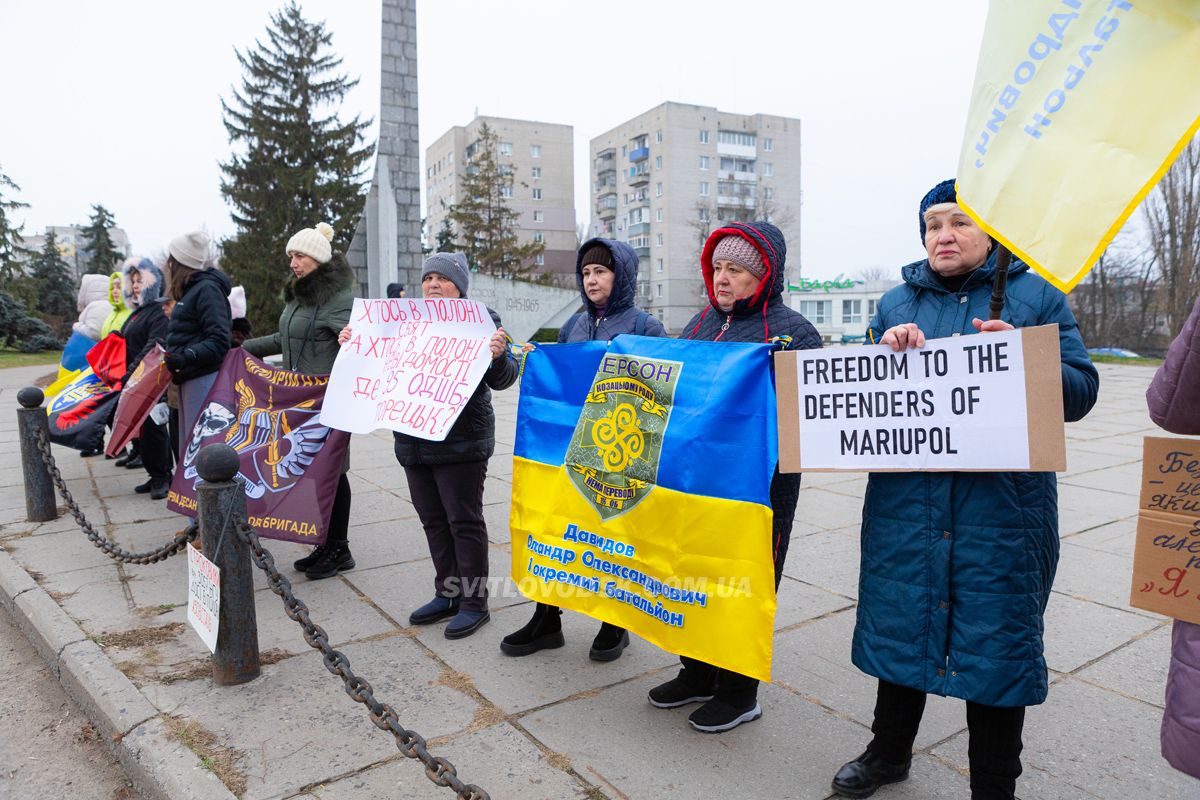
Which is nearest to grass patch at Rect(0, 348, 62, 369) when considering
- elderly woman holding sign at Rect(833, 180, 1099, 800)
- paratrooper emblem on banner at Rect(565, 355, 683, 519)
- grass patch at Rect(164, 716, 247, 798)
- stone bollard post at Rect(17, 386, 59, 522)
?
stone bollard post at Rect(17, 386, 59, 522)

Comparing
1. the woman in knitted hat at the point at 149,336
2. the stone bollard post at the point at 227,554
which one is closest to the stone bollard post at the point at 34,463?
the woman in knitted hat at the point at 149,336

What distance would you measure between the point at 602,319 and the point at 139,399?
13.1 ft

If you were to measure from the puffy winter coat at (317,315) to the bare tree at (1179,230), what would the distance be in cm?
4089

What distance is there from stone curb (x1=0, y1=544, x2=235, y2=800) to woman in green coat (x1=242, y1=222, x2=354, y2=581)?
1.31 metres

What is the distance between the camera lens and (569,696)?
341 centimetres

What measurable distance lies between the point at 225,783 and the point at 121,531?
403cm

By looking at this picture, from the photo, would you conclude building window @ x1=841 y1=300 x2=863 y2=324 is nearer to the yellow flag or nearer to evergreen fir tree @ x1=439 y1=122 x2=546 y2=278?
evergreen fir tree @ x1=439 y1=122 x2=546 y2=278

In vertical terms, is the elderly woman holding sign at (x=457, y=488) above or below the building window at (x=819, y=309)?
below

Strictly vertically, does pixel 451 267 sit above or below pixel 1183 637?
above

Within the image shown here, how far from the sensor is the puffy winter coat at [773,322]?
302cm

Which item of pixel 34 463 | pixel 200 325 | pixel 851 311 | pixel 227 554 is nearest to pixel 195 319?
pixel 200 325

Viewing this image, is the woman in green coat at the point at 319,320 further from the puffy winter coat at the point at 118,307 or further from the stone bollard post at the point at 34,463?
the puffy winter coat at the point at 118,307

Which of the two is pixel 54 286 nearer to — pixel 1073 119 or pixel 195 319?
pixel 195 319

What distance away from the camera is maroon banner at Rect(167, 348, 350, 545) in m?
4.55
